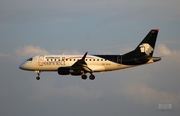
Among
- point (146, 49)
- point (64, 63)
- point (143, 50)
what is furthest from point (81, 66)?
point (146, 49)

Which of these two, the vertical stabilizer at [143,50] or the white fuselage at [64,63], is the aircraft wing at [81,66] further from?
the vertical stabilizer at [143,50]

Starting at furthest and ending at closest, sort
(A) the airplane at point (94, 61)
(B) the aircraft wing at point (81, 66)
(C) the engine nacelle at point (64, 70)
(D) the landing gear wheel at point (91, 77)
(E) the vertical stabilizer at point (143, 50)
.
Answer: (D) the landing gear wheel at point (91, 77) < (C) the engine nacelle at point (64, 70) < (B) the aircraft wing at point (81, 66) < (A) the airplane at point (94, 61) < (E) the vertical stabilizer at point (143, 50)

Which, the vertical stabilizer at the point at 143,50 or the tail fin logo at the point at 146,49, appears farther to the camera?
the tail fin logo at the point at 146,49

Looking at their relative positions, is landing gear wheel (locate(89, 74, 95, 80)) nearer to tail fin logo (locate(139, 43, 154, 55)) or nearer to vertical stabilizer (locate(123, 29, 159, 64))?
vertical stabilizer (locate(123, 29, 159, 64))

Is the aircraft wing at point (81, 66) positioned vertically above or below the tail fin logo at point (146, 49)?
below

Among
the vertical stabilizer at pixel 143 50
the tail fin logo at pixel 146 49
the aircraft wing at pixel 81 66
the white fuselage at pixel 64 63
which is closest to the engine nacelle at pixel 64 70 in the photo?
the aircraft wing at pixel 81 66

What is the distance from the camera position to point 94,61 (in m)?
92.5

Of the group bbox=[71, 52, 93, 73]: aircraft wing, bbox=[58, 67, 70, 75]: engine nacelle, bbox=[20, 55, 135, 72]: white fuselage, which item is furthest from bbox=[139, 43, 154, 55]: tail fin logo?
bbox=[58, 67, 70, 75]: engine nacelle

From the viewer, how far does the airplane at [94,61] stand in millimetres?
90250

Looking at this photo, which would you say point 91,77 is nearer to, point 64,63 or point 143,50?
point 64,63

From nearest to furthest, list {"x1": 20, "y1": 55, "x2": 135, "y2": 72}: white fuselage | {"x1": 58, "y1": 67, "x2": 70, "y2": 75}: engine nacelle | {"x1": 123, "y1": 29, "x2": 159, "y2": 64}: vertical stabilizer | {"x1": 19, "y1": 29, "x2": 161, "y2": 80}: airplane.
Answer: {"x1": 123, "y1": 29, "x2": 159, "y2": 64}: vertical stabilizer → {"x1": 19, "y1": 29, "x2": 161, "y2": 80}: airplane → {"x1": 58, "y1": 67, "x2": 70, "y2": 75}: engine nacelle → {"x1": 20, "y1": 55, "x2": 135, "y2": 72}: white fuselage

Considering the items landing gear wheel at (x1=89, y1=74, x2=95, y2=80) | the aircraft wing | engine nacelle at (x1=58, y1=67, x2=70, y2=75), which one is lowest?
landing gear wheel at (x1=89, y1=74, x2=95, y2=80)

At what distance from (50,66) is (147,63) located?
1760 cm

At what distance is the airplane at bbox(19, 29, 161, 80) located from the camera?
90250mm
